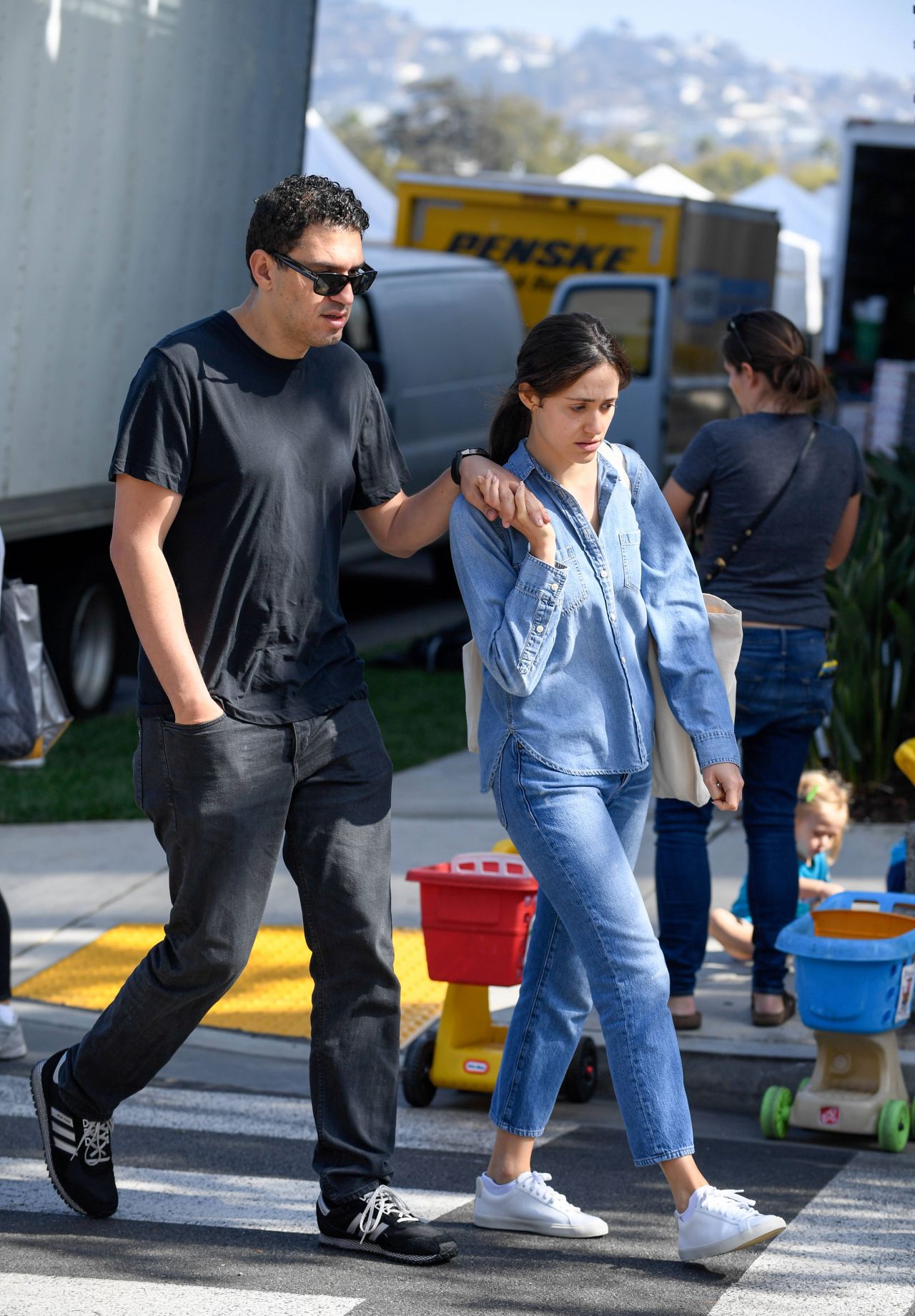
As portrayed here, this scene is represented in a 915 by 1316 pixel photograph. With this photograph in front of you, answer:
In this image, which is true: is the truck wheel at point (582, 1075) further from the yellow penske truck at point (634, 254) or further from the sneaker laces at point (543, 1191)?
the yellow penske truck at point (634, 254)

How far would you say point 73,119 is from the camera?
30.2 feet

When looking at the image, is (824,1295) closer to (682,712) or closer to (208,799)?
(682,712)

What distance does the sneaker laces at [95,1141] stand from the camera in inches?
155

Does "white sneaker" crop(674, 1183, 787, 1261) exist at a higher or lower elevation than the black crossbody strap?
lower

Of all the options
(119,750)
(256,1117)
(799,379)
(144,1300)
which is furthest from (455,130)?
(144,1300)

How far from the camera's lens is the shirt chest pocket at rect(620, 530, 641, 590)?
381cm

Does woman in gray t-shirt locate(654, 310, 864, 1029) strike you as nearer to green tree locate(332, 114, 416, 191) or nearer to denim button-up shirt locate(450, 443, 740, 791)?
denim button-up shirt locate(450, 443, 740, 791)

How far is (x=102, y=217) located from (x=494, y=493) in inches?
259

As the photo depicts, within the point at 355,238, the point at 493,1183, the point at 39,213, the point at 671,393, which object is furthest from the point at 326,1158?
the point at 671,393

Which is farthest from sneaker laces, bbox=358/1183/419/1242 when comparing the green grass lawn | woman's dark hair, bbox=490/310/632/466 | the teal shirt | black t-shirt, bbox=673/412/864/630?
the green grass lawn

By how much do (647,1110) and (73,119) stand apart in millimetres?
6923

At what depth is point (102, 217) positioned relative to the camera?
964cm

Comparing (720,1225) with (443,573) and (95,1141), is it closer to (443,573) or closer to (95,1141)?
(95,1141)

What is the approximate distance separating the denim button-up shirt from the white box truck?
5.73m
